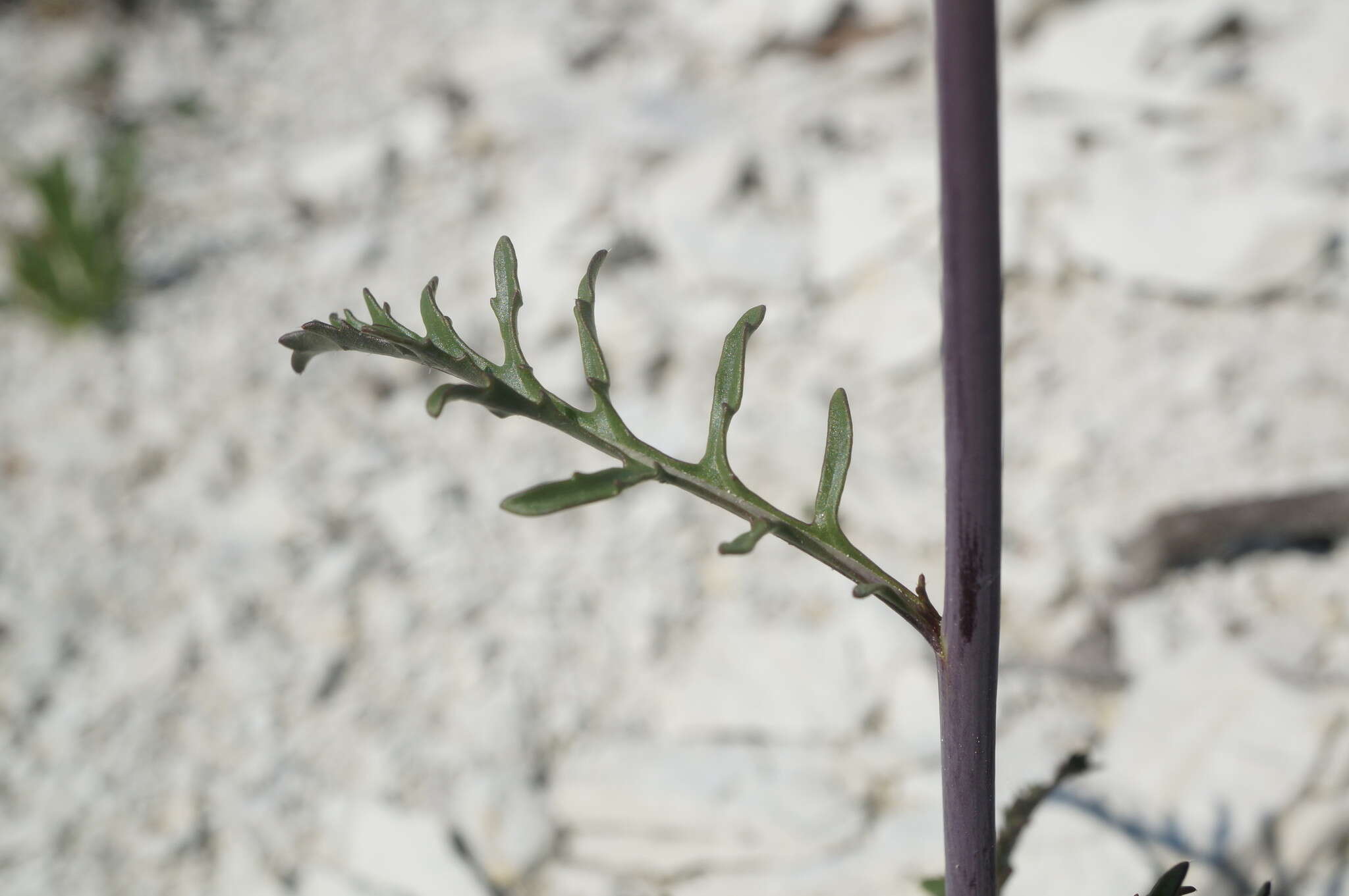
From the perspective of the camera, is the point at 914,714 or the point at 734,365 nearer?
the point at 734,365

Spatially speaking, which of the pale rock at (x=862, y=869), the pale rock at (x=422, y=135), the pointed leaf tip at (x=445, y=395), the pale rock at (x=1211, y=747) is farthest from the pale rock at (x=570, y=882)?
the pale rock at (x=422, y=135)

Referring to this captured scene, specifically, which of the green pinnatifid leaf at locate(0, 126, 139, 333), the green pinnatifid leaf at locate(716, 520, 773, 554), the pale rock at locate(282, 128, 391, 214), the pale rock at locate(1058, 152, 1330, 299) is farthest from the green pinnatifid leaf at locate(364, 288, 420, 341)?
the pale rock at locate(282, 128, 391, 214)

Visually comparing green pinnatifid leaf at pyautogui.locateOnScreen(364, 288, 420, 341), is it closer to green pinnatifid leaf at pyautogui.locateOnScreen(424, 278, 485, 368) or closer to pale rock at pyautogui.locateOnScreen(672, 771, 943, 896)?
green pinnatifid leaf at pyautogui.locateOnScreen(424, 278, 485, 368)

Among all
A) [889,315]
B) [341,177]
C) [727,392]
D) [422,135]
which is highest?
[422,135]

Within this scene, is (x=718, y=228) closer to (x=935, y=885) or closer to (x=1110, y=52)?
(x=1110, y=52)

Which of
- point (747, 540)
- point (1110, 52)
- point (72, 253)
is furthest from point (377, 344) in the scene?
point (1110, 52)

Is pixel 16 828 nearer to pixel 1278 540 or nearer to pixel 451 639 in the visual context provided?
pixel 451 639

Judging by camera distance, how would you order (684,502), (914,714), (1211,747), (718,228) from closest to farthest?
(1211,747), (914,714), (684,502), (718,228)
